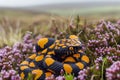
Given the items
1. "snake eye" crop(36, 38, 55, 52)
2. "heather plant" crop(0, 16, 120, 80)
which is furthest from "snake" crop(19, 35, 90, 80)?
"snake eye" crop(36, 38, 55, 52)

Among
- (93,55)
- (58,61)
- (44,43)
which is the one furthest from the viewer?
(44,43)

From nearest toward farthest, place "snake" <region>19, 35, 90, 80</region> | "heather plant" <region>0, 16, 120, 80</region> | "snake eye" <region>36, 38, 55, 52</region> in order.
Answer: "heather plant" <region>0, 16, 120, 80</region>
"snake" <region>19, 35, 90, 80</region>
"snake eye" <region>36, 38, 55, 52</region>

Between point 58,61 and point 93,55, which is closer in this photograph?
point 58,61

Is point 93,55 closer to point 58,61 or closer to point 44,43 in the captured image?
point 58,61

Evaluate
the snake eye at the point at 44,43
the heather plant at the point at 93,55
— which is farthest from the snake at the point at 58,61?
the snake eye at the point at 44,43

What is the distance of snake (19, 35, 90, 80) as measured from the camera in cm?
680

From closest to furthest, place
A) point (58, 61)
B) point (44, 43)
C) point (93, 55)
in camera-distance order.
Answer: point (58, 61)
point (93, 55)
point (44, 43)

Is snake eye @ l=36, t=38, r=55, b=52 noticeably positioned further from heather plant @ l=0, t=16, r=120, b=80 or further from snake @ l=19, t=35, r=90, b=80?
heather plant @ l=0, t=16, r=120, b=80

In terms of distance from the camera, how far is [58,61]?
23.7ft

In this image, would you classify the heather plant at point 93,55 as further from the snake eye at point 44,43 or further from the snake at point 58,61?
the snake eye at point 44,43

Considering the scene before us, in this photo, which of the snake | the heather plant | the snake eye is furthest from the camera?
the snake eye

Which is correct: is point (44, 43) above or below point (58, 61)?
above

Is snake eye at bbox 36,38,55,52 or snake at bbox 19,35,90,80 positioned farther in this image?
snake eye at bbox 36,38,55,52

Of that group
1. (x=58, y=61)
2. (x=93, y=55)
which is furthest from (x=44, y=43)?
(x=93, y=55)
